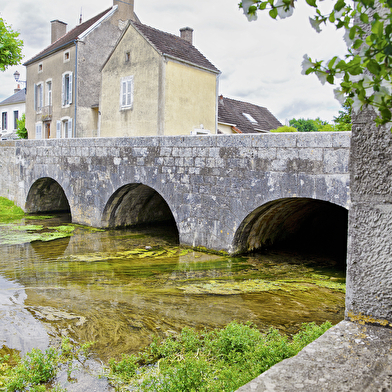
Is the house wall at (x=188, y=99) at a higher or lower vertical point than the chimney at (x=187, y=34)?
lower

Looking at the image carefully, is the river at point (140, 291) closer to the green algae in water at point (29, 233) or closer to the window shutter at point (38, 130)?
the green algae in water at point (29, 233)

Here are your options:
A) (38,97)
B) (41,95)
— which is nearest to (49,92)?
(41,95)

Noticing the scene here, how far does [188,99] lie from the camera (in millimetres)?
15055

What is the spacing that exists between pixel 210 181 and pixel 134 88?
842 centimetres

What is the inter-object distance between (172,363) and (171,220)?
922 centimetres

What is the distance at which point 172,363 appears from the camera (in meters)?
3.52

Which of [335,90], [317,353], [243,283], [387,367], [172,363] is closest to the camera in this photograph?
[335,90]

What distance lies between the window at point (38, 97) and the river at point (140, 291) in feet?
46.8

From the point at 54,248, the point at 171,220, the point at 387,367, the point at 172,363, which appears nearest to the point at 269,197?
the point at 172,363

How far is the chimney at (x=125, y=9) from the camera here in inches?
763

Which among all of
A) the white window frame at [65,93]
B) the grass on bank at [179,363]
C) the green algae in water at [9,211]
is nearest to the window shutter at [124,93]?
the white window frame at [65,93]

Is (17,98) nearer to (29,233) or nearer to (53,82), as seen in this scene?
(53,82)

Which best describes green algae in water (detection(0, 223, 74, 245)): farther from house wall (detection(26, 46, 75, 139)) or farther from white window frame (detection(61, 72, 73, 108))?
white window frame (detection(61, 72, 73, 108))

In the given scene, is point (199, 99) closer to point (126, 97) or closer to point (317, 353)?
point (126, 97)
